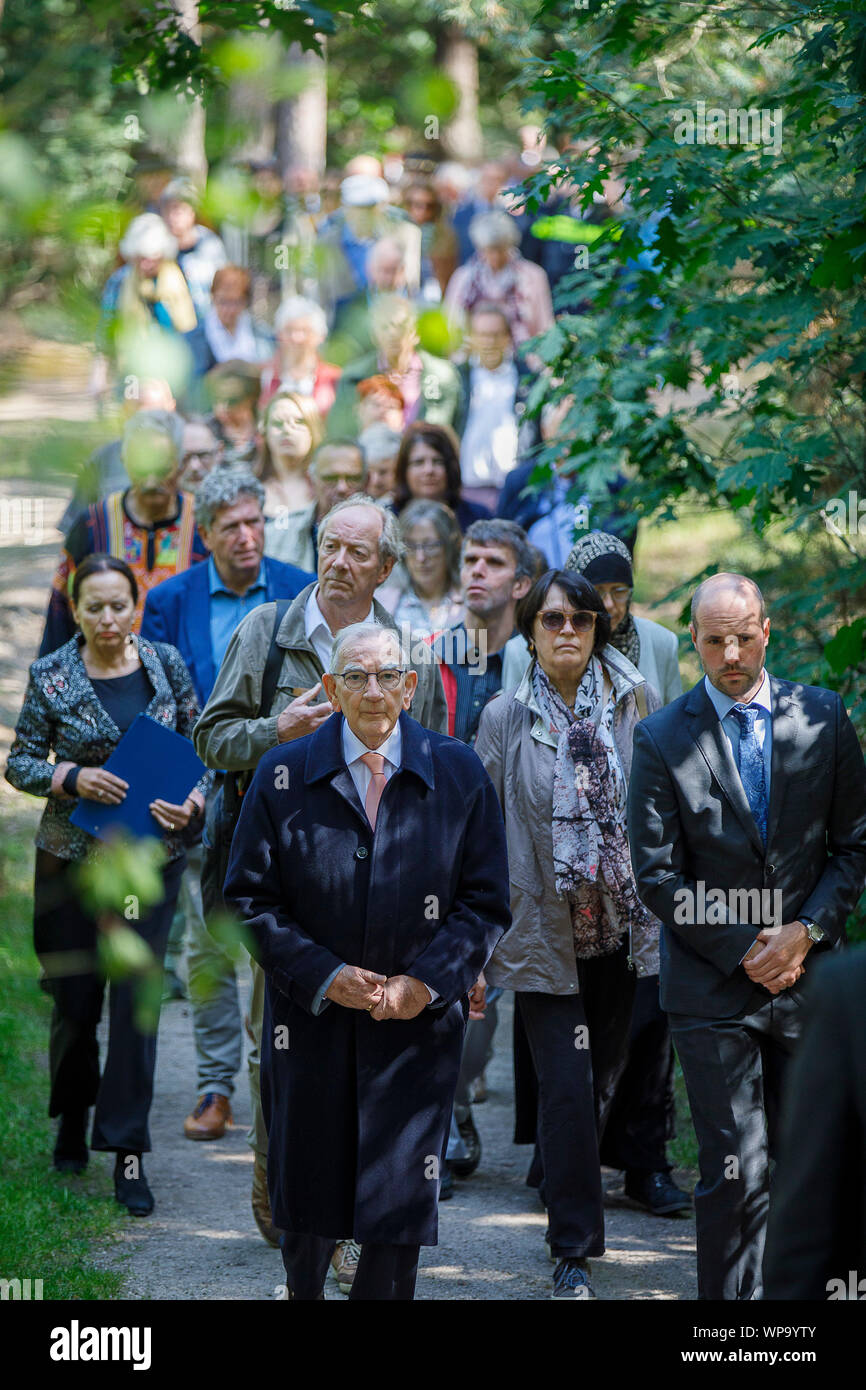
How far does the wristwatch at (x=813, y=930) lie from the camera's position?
14.0ft

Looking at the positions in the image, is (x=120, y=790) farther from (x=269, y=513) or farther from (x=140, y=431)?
(x=140, y=431)

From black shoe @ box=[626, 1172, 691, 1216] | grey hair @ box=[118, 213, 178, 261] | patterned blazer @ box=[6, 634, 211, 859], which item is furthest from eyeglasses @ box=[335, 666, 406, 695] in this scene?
black shoe @ box=[626, 1172, 691, 1216]

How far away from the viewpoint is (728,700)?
4.44 m

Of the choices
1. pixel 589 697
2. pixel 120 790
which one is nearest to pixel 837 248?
pixel 589 697

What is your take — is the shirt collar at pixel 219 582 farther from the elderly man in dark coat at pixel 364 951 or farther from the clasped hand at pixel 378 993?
the clasped hand at pixel 378 993

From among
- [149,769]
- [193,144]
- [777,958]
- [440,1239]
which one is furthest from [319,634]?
[193,144]

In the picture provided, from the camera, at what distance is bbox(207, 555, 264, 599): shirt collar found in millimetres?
6305

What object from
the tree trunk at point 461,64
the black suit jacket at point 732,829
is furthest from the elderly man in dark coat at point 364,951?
the tree trunk at point 461,64

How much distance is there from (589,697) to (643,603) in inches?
346

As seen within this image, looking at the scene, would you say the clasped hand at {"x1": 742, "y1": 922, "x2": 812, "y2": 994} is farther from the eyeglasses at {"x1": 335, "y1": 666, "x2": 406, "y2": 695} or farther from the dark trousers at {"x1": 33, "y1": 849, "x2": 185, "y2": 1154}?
the dark trousers at {"x1": 33, "y1": 849, "x2": 185, "y2": 1154}

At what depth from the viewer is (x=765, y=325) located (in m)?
6.54

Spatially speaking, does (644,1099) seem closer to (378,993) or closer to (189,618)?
(378,993)
